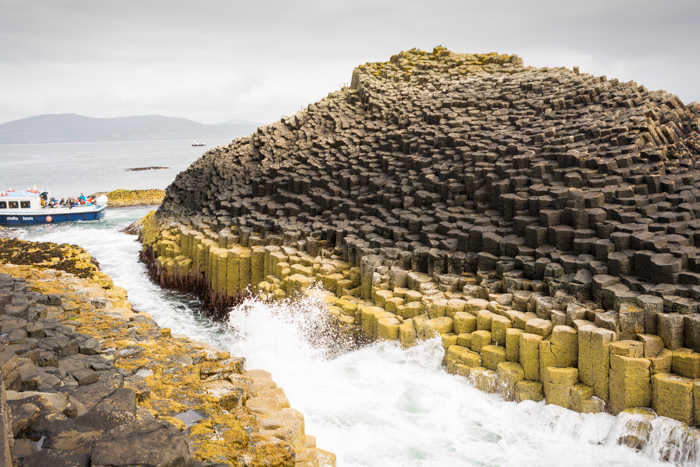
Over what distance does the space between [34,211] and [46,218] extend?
79 centimetres

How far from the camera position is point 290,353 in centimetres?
1176

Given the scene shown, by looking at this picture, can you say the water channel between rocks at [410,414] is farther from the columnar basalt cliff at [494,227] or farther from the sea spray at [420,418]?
the columnar basalt cliff at [494,227]

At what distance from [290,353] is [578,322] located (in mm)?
6136

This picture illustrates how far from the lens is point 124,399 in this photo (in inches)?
214

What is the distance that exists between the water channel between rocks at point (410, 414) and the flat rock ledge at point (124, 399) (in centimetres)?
143

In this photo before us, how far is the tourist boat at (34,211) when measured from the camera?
105ft

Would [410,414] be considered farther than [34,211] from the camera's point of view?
No

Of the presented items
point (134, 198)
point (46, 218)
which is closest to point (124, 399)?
point (46, 218)

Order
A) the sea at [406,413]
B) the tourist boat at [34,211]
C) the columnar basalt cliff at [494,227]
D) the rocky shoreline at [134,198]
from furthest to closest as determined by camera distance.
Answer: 1. the rocky shoreline at [134,198]
2. the tourist boat at [34,211]
3. the columnar basalt cliff at [494,227]
4. the sea at [406,413]

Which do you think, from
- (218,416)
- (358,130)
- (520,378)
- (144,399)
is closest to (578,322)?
(520,378)

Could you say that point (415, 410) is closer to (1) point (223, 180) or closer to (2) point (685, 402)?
(2) point (685, 402)

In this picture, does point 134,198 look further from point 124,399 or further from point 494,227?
point 124,399

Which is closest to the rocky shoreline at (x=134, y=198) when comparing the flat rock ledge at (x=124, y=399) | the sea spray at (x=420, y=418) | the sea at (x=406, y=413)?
the sea at (x=406, y=413)

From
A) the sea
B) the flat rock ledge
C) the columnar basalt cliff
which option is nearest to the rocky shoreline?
the columnar basalt cliff
